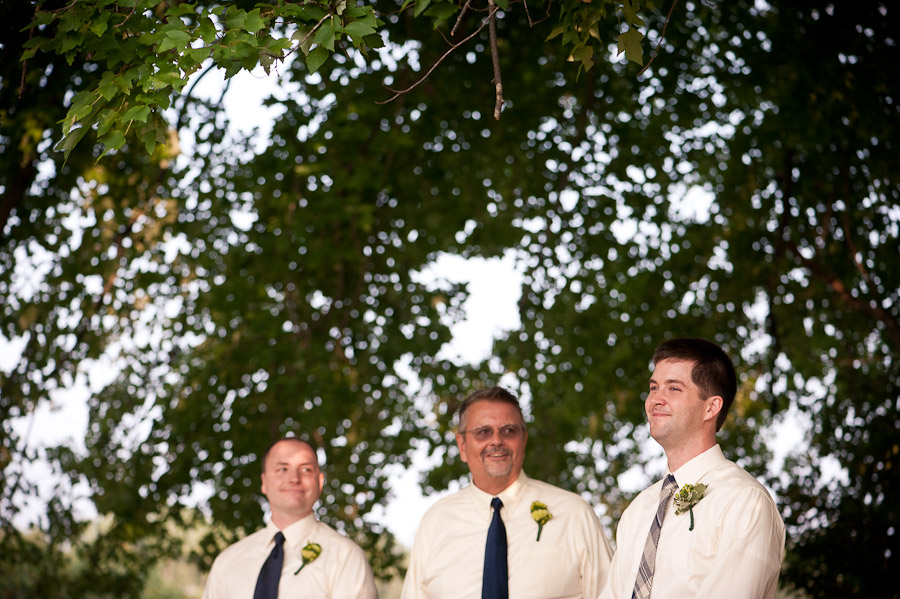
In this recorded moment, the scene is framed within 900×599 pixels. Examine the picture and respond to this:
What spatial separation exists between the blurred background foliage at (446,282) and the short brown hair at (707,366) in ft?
12.6

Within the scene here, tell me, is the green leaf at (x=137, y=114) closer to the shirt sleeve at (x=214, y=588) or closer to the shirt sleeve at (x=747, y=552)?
the shirt sleeve at (x=747, y=552)

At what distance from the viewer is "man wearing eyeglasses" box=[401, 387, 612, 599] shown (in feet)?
13.0

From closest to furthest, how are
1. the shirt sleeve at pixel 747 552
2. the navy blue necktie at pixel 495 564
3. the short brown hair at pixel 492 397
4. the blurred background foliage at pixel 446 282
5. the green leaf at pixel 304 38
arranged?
the shirt sleeve at pixel 747 552 → the green leaf at pixel 304 38 → the navy blue necktie at pixel 495 564 → the short brown hair at pixel 492 397 → the blurred background foliage at pixel 446 282

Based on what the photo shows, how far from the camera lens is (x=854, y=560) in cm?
676

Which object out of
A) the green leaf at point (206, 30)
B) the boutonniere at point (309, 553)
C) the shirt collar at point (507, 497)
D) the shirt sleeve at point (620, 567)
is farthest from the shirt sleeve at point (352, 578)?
the green leaf at point (206, 30)

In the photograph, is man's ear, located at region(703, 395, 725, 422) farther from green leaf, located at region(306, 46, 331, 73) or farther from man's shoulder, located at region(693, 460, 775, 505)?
green leaf, located at region(306, 46, 331, 73)

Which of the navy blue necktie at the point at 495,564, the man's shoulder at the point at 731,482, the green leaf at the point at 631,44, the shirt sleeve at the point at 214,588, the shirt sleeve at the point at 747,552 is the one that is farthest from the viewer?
the shirt sleeve at the point at 214,588

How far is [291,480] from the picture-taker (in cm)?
443

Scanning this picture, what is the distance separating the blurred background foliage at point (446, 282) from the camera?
705cm

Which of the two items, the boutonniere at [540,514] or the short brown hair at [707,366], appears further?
the boutonniere at [540,514]

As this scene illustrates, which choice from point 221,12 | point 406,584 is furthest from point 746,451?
point 221,12

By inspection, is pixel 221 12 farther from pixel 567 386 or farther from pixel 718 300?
pixel 718 300

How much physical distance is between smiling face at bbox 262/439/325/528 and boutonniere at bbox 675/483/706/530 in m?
1.99

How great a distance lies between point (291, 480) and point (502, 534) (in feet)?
3.44
